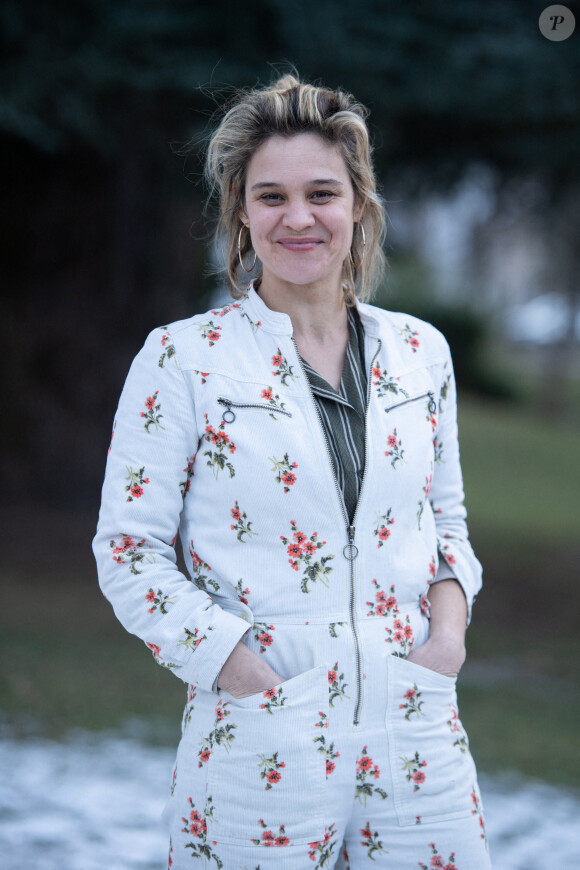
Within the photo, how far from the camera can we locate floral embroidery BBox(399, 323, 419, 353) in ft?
6.57

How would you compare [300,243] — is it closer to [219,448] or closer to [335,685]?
[219,448]

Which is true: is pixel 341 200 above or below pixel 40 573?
below

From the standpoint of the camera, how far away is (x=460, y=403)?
15.6m

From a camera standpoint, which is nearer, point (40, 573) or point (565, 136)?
point (565, 136)

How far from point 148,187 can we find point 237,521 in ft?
19.0

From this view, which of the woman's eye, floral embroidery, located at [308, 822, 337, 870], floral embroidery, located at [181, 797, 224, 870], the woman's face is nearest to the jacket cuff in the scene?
floral embroidery, located at [181, 797, 224, 870]

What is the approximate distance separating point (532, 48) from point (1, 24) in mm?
2769

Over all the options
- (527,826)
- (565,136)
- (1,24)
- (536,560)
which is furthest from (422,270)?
(527,826)

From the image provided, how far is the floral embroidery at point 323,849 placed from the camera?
5.60ft

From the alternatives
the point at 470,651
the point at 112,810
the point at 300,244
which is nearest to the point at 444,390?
the point at 300,244

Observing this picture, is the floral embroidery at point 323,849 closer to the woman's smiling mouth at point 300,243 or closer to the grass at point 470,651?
the woman's smiling mouth at point 300,243

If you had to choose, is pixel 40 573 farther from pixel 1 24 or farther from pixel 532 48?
pixel 532 48

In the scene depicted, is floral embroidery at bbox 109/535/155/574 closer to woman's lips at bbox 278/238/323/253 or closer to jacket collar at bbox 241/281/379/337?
jacket collar at bbox 241/281/379/337

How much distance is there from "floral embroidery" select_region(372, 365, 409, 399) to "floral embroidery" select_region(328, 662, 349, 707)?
52cm
